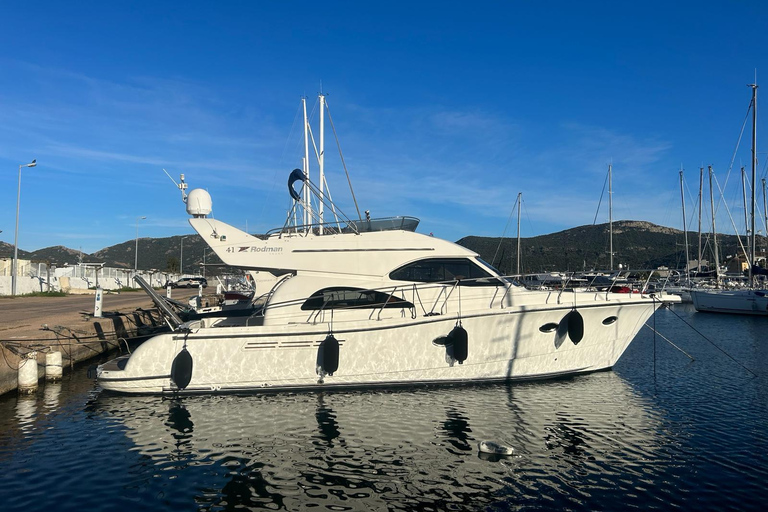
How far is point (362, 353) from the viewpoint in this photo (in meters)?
11.3

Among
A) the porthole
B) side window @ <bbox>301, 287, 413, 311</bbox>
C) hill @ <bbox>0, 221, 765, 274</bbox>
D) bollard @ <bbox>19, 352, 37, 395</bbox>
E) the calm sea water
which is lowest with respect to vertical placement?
the calm sea water

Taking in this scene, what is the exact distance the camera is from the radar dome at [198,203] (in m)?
12.5

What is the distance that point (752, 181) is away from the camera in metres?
35.6

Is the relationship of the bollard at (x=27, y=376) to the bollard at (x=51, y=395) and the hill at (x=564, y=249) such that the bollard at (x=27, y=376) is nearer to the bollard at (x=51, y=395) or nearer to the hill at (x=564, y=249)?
the bollard at (x=51, y=395)

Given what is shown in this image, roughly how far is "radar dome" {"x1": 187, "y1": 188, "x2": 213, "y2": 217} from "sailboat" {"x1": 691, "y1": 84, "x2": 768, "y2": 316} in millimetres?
36312

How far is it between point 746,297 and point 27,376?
40.1 m

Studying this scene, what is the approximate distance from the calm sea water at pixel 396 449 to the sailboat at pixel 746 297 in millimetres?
27284

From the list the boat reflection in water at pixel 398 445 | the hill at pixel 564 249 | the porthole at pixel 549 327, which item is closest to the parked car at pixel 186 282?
the hill at pixel 564 249

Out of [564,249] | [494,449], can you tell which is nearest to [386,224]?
[494,449]

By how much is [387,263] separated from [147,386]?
5937 millimetres

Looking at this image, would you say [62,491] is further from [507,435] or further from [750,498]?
[750,498]

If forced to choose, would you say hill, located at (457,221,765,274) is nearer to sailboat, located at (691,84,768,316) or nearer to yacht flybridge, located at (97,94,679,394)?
sailboat, located at (691,84,768,316)

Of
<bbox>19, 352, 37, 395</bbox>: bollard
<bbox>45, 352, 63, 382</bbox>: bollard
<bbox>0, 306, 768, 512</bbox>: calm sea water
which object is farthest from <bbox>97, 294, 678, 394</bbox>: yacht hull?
<bbox>45, 352, 63, 382</bbox>: bollard

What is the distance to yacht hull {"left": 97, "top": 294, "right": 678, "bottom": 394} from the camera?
435 inches
